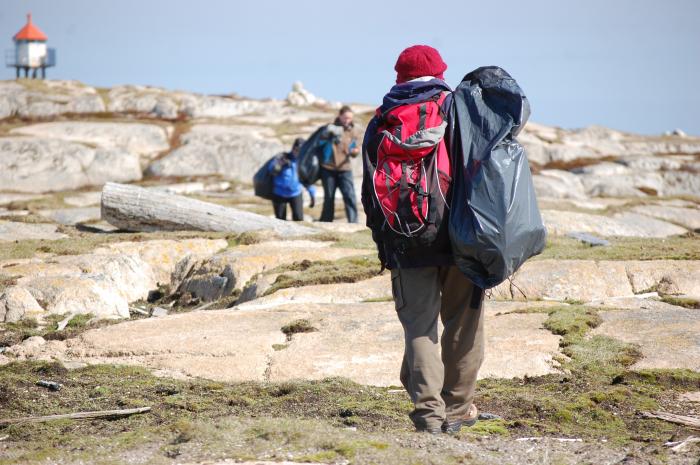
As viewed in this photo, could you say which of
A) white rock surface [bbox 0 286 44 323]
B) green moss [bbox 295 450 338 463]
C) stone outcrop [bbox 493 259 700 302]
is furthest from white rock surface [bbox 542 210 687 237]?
green moss [bbox 295 450 338 463]

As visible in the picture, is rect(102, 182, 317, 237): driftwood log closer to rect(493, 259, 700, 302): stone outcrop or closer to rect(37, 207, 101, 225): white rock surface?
rect(37, 207, 101, 225): white rock surface

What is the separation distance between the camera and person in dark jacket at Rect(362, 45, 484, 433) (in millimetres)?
5645

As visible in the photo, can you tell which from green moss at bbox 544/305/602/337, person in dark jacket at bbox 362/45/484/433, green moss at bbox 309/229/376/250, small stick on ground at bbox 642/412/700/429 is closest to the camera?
person in dark jacket at bbox 362/45/484/433

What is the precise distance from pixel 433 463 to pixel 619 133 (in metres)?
53.8

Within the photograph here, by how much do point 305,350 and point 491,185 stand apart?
3.84 metres

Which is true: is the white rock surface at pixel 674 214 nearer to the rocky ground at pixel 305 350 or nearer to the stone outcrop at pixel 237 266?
the rocky ground at pixel 305 350

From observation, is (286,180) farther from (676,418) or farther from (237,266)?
(676,418)

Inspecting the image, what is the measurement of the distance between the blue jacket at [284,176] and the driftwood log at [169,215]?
1.57 metres

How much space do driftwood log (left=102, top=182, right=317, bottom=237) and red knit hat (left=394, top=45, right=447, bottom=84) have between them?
38.9 ft

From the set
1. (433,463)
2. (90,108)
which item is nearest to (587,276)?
(433,463)

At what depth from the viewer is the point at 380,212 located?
5582 mm

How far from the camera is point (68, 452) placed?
211 inches

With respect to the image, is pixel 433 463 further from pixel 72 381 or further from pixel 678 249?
pixel 678 249

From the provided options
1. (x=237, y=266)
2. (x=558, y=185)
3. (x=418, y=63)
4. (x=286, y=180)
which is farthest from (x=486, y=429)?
(x=558, y=185)
